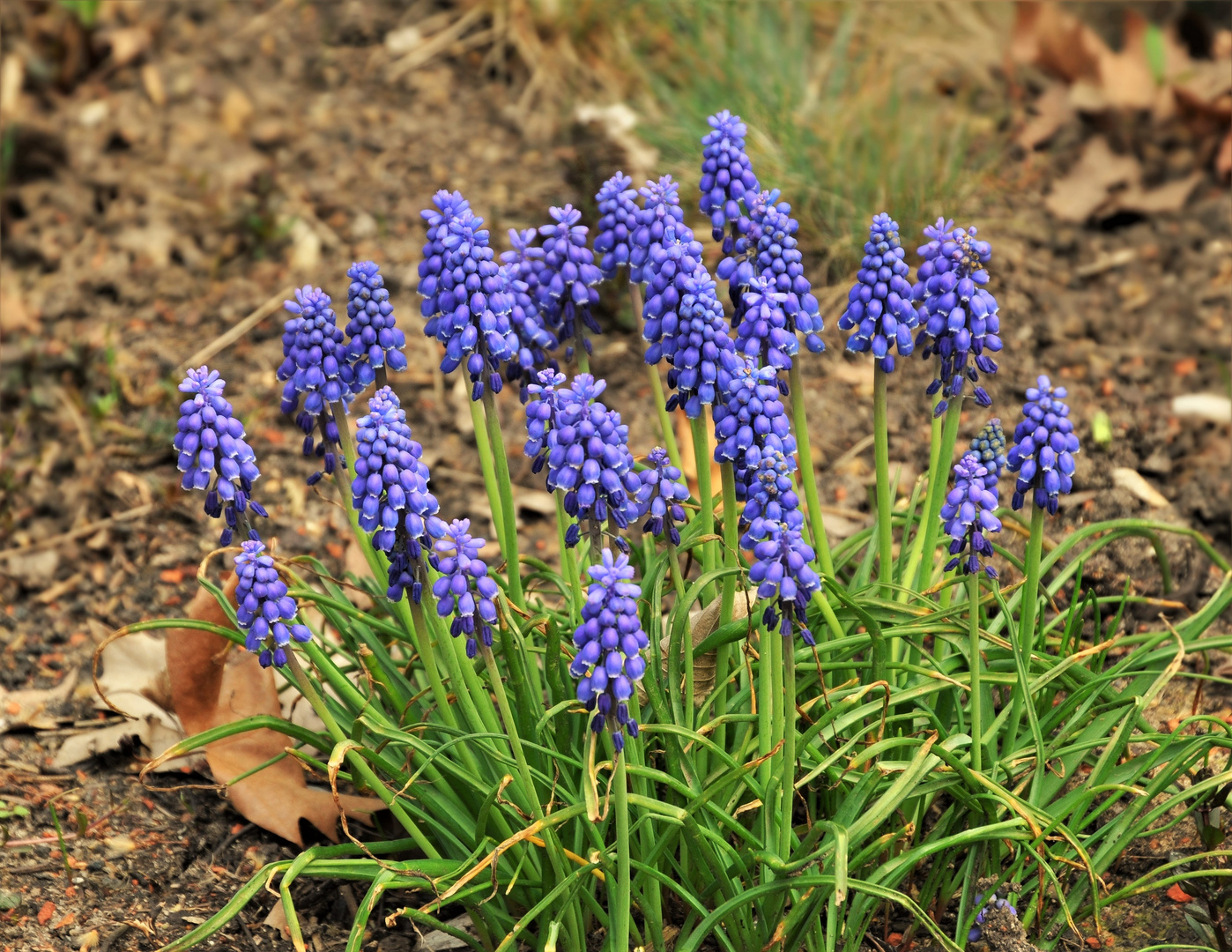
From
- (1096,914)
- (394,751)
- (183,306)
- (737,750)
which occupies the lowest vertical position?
(1096,914)

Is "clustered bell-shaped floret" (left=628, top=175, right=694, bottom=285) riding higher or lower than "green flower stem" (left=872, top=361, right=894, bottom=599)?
higher

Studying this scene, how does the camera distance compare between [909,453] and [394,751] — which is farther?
[909,453]

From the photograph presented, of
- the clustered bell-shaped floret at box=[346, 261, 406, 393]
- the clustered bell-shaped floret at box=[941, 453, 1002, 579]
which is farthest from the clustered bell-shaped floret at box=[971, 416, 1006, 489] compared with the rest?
the clustered bell-shaped floret at box=[346, 261, 406, 393]

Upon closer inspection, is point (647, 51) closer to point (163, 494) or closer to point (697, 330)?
point (163, 494)

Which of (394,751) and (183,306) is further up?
(183,306)

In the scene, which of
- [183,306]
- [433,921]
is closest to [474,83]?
[183,306]

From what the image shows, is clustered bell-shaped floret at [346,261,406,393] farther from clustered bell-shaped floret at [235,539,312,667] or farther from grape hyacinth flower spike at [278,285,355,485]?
clustered bell-shaped floret at [235,539,312,667]

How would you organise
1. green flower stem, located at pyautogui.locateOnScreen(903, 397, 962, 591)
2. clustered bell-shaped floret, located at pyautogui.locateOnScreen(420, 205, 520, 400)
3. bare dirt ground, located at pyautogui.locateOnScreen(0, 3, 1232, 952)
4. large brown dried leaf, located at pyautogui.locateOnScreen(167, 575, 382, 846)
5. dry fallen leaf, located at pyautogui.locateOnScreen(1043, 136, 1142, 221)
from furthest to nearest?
dry fallen leaf, located at pyautogui.locateOnScreen(1043, 136, 1142, 221), bare dirt ground, located at pyautogui.locateOnScreen(0, 3, 1232, 952), large brown dried leaf, located at pyautogui.locateOnScreen(167, 575, 382, 846), green flower stem, located at pyautogui.locateOnScreen(903, 397, 962, 591), clustered bell-shaped floret, located at pyautogui.locateOnScreen(420, 205, 520, 400)
